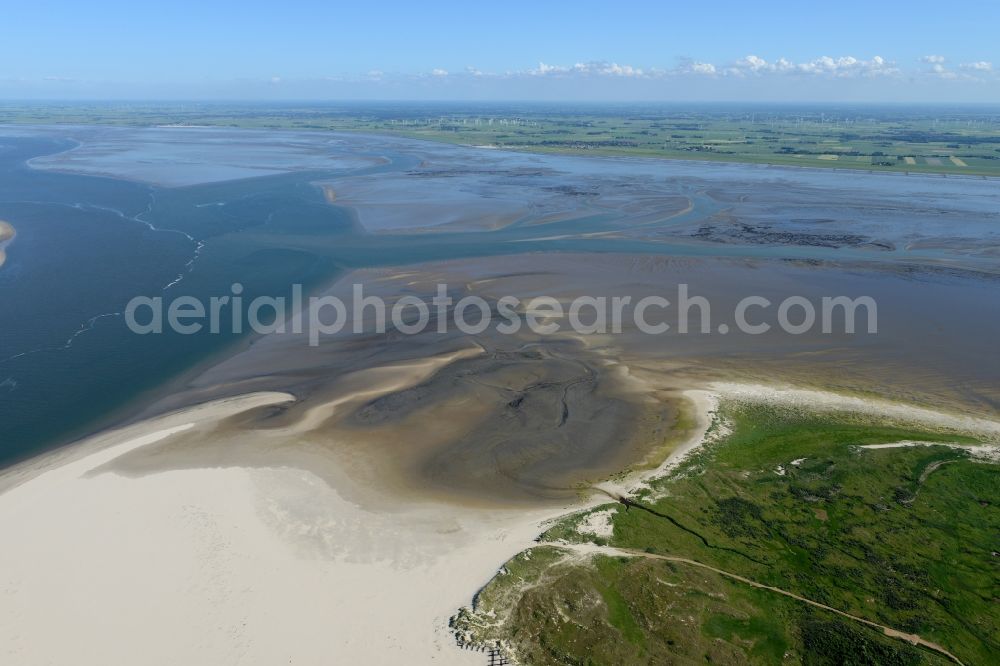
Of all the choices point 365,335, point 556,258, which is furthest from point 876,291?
point 365,335

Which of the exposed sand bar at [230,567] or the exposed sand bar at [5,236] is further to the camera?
the exposed sand bar at [5,236]

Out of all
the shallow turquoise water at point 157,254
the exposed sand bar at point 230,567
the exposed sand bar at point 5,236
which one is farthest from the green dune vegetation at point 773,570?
the exposed sand bar at point 5,236

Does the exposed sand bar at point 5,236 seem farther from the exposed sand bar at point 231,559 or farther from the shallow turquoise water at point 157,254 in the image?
the exposed sand bar at point 231,559

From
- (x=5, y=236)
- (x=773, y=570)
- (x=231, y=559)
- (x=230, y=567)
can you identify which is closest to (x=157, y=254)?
(x=5, y=236)

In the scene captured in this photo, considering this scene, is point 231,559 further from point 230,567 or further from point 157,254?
point 157,254

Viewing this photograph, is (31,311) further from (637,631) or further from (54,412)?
(637,631)

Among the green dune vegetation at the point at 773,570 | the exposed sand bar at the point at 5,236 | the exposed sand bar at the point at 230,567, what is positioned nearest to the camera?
the green dune vegetation at the point at 773,570
